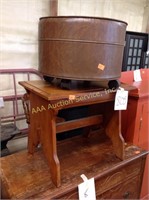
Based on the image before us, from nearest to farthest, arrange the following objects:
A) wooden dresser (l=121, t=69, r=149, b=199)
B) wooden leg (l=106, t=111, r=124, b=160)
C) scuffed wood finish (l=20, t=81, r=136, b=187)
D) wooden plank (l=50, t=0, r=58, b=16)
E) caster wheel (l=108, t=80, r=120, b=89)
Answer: scuffed wood finish (l=20, t=81, r=136, b=187) → caster wheel (l=108, t=80, r=120, b=89) → wooden leg (l=106, t=111, r=124, b=160) → wooden dresser (l=121, t=69, r=149, b=199) → wooden plank (l=50, t=0, r=58, b=16)

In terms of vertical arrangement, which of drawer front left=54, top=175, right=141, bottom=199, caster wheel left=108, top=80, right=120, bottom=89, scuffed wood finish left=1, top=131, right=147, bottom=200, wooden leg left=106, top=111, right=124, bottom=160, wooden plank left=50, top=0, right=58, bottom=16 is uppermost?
wooden plank left=50, top=0, right=58, bottom=16

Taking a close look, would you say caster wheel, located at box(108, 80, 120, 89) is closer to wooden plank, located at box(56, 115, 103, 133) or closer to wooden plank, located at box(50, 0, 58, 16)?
wooden plank, located at box(56, 115, 103, 133)

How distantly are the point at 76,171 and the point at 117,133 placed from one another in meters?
0.34

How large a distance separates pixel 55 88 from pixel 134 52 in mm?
1504

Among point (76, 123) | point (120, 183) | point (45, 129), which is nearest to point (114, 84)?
point (76, 123)

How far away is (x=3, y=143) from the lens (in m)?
1.24

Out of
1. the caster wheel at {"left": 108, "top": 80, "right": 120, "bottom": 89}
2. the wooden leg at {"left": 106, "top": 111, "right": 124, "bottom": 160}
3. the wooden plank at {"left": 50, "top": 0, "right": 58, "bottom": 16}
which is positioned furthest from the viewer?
the wooden plank at {"left": 50, "top": 0, "right": 58, "bottom": 16}

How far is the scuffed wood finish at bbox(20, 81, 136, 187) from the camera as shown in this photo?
843 mm

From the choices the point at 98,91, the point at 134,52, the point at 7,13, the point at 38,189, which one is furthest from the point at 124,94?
the point at 134,52

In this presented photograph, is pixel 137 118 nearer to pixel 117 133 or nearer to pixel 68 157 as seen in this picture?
pixel 117 133

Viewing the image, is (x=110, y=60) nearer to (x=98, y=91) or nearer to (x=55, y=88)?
(x=98, y=91)

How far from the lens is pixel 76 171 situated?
100 cm

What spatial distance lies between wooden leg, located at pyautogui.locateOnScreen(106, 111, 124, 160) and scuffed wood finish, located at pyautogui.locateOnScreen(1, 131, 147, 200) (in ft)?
0.15

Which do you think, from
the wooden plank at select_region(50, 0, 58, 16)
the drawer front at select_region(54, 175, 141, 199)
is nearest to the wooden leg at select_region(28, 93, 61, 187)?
the drawer front at select_region(54, 175, 141, 199)
